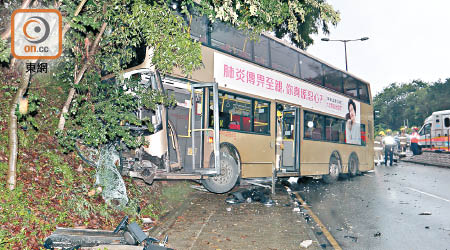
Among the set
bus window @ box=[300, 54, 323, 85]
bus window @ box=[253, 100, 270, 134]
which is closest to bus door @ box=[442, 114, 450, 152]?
bus window @ box=[300, 54, 323, 85]

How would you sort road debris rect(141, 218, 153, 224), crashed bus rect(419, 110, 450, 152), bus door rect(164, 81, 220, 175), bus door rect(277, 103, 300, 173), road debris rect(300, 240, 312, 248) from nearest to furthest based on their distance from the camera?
road debris rect(300, 240, 312, 248), road debris rect(141, 218, 153, 224), bus door rect(164, 81, 220, 175), bus door rect(277, 103, 300, 173), crashed bus rect(419, 110, 450, 152)

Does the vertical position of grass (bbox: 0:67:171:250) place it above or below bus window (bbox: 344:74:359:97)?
below

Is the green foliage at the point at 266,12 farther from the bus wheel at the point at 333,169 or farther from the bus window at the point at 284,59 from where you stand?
the bus wheel at the point at 333,169

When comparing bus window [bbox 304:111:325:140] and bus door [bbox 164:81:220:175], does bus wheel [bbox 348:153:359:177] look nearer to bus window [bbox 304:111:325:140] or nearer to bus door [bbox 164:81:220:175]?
bus window [bbox 304:111:325:140]

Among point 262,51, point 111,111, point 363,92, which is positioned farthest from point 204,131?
point 363,92

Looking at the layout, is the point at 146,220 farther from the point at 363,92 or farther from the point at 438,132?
the point at 438,132

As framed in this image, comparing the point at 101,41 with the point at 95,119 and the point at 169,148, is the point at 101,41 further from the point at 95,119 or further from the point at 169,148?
the point at 169,148

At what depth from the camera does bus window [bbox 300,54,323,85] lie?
12.5 meters

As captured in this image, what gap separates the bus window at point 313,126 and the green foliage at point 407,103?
5986 cm

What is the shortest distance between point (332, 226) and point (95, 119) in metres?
4.85

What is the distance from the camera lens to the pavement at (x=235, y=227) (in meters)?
5.65

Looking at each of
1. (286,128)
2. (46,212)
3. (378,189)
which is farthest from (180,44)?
(378,189)

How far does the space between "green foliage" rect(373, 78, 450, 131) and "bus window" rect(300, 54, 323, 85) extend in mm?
60075

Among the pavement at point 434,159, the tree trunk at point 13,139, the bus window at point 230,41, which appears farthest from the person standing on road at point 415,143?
the tree trunk at point 13,139
